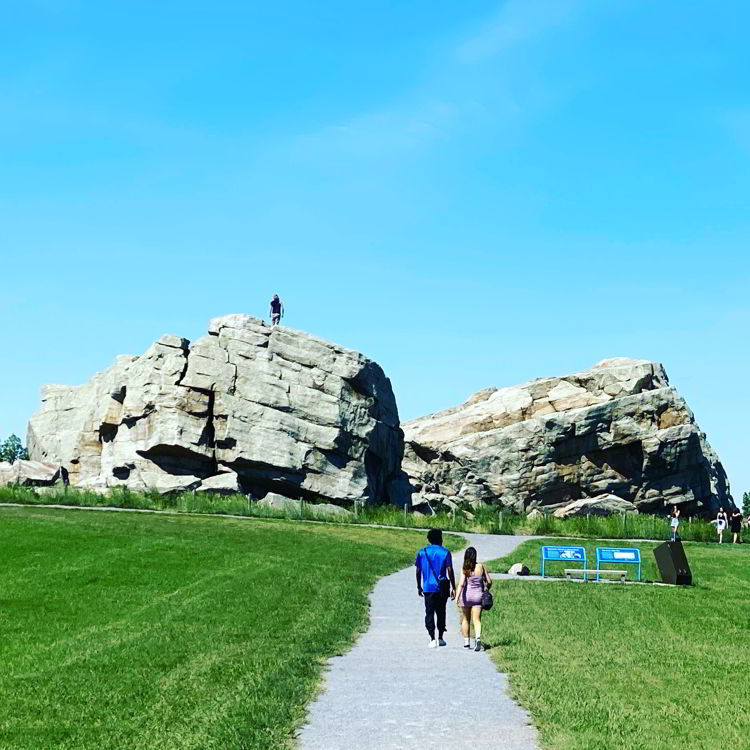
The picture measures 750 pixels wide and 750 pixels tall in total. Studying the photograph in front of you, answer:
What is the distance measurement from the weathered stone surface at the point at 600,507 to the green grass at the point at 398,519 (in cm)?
2059

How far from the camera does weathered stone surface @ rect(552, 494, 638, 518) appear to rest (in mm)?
73562

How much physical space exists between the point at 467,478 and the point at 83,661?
208 ft

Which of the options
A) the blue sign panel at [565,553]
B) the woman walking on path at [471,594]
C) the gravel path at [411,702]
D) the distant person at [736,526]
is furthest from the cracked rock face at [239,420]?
the gravel path at [411,702]

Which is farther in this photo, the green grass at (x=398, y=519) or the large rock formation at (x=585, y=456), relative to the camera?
the large rock formation at (x=585, y=456)

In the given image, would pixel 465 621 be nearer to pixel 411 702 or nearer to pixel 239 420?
pixel 411 702

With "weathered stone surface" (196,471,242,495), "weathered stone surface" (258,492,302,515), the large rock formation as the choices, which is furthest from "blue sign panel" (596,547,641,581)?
the large rock formation

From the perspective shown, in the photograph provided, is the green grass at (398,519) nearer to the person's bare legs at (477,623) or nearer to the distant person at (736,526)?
the distant person at (736,526)

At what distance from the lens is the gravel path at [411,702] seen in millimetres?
9773

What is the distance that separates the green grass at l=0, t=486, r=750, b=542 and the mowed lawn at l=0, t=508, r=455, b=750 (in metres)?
13.8

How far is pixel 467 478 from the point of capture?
7650cm

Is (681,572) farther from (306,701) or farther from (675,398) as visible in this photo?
(675,398)

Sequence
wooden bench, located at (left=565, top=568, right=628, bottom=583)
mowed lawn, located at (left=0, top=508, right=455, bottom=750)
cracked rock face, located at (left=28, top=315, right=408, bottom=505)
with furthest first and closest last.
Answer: cracked rock face, located at (left=28, top=315, right=408, bottom=505) → wooden bench, located at (left=565, top=568, right=628, bottom=583) → mowed lawn, located at (left=0, top=508, right=455, bottom=750)

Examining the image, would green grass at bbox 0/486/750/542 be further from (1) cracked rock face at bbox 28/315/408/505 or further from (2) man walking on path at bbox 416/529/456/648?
(2) man walking on path at bbox 416/529/456/648

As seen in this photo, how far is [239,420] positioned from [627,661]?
46714 mm
